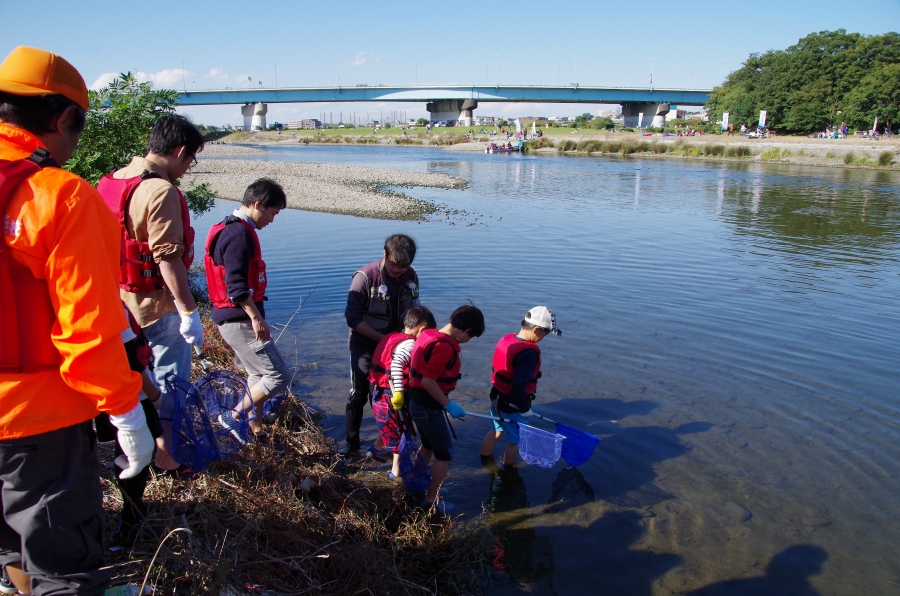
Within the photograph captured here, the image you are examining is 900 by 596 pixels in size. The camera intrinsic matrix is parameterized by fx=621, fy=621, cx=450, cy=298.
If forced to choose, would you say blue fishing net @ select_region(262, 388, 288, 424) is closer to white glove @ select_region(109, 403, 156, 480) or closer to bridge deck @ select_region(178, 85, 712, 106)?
white glove @ select_region(109, 403, 156, 480)

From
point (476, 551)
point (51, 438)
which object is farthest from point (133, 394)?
point (476, 551)

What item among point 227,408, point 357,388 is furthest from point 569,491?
point 227,408

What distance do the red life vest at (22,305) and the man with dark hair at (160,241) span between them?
56.4 inches

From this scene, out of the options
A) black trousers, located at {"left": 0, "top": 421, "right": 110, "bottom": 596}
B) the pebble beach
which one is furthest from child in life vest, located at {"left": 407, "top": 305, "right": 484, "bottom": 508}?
the pebble beach

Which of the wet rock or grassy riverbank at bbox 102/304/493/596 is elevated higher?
grassy riverbank at bbox 102/304/493/596

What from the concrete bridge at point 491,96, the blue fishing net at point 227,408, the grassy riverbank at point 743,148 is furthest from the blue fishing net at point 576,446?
the concrete bridge at point 491,96

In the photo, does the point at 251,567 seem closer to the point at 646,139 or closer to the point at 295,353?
the point at 295,353

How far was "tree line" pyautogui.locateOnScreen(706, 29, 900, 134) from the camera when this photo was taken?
5253 cm

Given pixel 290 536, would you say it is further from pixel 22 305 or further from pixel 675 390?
pixel 675 390

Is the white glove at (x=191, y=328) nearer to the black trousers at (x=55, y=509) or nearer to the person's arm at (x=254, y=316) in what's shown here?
the person's arm at (x=254, y=316)

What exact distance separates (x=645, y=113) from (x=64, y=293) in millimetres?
111717

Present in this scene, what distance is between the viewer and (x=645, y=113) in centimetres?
10381

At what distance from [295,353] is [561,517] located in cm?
423

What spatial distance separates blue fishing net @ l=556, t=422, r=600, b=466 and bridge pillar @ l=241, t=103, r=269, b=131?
105 meters
